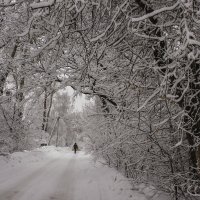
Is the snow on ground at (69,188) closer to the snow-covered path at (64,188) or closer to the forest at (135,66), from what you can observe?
the snow-covered path at (64,188)

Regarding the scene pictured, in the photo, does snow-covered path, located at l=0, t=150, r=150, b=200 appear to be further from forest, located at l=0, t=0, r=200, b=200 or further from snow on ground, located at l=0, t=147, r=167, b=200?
forest, located at l=0, t=0, r=200, b=200

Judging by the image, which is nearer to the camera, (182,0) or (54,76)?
(182,0)

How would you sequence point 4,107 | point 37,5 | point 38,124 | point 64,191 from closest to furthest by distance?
point 37,5 < point 64,191 < point 4,107 < point 38,124

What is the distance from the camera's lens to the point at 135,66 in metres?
5.50

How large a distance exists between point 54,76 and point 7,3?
5.86 m

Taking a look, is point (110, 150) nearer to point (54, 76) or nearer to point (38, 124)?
point (54, 76)

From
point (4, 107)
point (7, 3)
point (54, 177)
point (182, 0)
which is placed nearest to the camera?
point (182, 0)

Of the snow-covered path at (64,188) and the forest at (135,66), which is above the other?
the forest at (135,66)

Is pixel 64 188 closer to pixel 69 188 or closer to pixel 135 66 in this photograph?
pixel 69 188

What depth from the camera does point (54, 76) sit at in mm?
10094

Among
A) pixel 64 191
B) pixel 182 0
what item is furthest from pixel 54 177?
pixel 182 0

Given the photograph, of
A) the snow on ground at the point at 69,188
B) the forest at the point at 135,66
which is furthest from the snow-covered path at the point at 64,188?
the forest at the point at 135,66

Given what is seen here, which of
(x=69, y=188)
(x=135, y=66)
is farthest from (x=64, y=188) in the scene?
(x=135, y=66)

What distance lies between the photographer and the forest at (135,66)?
4293 mm
